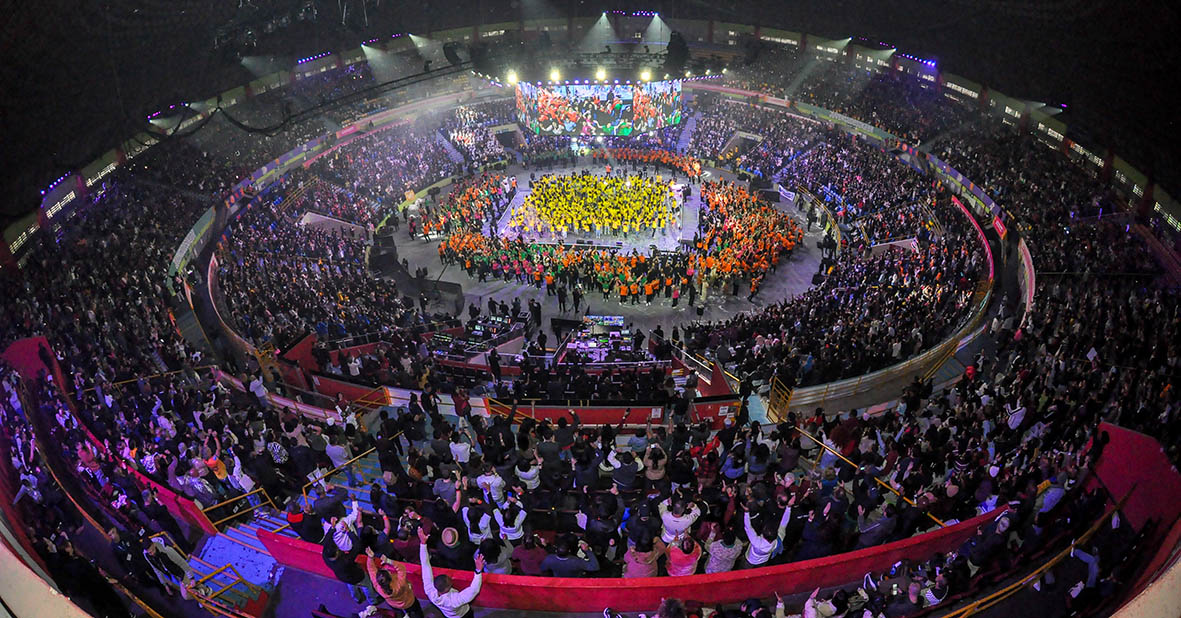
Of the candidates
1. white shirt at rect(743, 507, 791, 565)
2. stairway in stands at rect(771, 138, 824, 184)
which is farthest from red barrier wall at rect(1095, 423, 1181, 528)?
stairway in stands at rect(771, 138, 824, 184)

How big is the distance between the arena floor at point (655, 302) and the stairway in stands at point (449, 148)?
395 inches

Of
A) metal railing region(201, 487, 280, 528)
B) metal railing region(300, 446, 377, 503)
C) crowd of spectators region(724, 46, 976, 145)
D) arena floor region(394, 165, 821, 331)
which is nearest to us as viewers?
metal railing region(201, 487, 280, 528)

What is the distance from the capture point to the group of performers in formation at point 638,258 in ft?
75.9

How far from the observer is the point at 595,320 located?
20.2 m

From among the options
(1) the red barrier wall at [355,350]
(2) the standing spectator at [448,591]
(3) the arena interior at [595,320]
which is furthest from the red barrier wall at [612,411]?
(2) the standing spectator at [448,591]

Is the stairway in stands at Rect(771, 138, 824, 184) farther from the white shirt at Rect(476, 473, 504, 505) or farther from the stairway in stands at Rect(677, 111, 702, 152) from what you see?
the white shirt at Rect(476, 473, 504, 505)

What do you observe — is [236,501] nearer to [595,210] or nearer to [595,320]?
[595,320]

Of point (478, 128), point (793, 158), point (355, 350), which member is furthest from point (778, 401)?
point (478, 128)

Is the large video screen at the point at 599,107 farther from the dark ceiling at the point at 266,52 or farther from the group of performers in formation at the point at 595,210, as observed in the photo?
the dark ceiling at the point at 266,52

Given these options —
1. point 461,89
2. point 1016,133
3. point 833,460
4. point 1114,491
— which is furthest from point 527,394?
point 461,89

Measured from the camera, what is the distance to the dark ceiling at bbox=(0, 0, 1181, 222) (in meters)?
22.8

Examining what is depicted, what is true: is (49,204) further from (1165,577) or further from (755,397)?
(1165,577)

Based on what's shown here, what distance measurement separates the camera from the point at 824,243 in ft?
83.9

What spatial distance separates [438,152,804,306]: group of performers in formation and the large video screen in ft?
23.0
